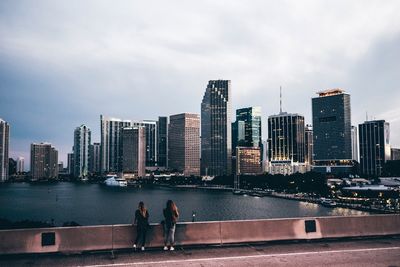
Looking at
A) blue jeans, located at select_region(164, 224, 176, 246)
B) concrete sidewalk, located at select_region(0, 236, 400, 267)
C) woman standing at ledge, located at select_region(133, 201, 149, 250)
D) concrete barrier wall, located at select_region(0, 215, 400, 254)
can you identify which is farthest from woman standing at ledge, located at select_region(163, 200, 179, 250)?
woman standing at ledge, located at select_region(133, 201, 149, 250)

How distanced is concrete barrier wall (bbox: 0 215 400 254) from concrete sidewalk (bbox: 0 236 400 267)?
0.39 m

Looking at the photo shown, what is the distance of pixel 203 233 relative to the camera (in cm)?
1744

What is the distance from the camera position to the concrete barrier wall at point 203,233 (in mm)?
15734

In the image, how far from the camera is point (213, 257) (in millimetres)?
15164

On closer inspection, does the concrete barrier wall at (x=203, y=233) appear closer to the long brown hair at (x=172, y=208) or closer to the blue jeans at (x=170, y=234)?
the blue jeans at (x=170, y=234)

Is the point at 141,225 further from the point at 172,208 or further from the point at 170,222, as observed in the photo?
the point at 172,208

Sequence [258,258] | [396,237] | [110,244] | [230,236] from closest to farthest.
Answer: [258,258]
[110,244]
[230,236]
[396,237]

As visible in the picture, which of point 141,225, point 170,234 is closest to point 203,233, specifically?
point 170,234

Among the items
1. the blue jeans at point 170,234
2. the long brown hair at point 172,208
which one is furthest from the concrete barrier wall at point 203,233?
the long brown hair at point 172,208

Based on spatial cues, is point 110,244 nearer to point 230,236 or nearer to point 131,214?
point 230,236

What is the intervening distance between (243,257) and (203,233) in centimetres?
273

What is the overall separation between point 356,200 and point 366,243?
17738cm

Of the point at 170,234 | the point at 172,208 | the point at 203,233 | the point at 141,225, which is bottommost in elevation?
A: the point at 203,233

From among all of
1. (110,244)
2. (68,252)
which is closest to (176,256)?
(110,244)
